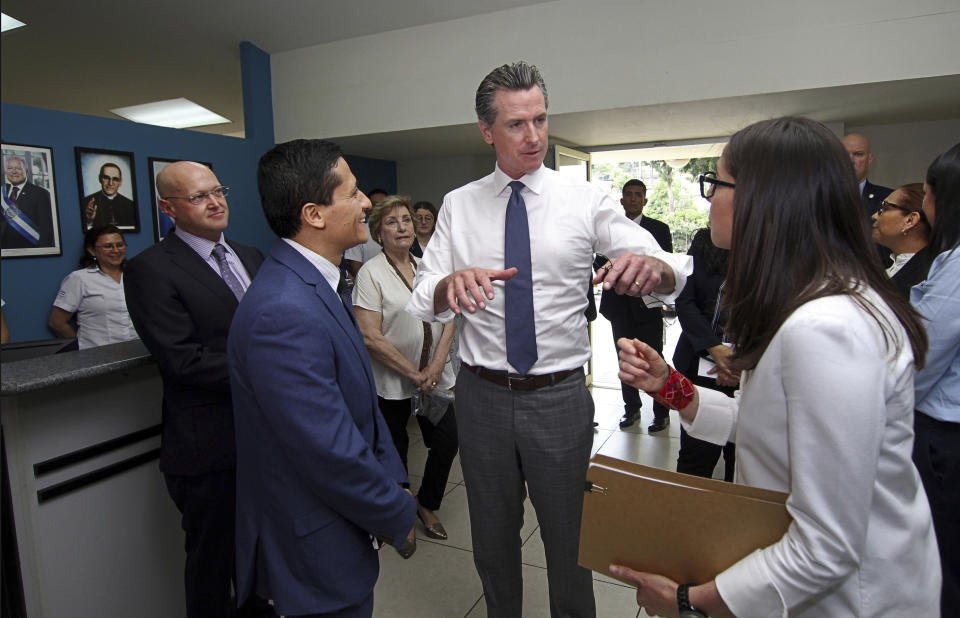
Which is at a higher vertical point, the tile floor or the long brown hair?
the long brown hair

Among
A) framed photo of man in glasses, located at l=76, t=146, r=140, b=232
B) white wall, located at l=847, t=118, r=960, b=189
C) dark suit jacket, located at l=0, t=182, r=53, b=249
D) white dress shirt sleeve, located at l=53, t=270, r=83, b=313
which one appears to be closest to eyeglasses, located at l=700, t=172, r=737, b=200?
white dress shirt sleeve, located at l=53, t=270, r=83, b=313

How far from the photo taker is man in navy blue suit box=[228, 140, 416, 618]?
130cm

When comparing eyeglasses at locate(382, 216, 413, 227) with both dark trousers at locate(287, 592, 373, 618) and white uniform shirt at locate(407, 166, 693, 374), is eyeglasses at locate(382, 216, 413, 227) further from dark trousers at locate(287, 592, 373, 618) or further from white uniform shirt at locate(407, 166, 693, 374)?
dark trousers at locate(287, 592, 373, 618)

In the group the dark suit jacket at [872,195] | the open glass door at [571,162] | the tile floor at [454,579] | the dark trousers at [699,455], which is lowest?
the tile floor at [454,579]

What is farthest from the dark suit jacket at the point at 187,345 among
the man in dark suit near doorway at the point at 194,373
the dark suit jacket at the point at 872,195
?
the dark suit jacket at the point at 872,195

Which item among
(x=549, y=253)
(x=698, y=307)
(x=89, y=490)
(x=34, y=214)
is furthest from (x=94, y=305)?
(x=698, y=307)

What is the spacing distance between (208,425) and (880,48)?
4297mm

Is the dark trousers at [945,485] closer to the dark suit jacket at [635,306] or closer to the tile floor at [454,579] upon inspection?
the tile floor at [454,579]

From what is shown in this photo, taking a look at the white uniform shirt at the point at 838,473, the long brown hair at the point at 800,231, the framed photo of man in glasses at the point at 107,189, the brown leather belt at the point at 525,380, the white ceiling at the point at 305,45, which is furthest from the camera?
the white ceiling at the point at 305,45

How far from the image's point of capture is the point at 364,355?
1.53 metres

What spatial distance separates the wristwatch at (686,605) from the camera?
3.39 ft

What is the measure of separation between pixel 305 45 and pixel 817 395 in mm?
5620

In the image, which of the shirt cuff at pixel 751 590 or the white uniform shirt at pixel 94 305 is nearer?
the shirt cuff at pixel 751 590

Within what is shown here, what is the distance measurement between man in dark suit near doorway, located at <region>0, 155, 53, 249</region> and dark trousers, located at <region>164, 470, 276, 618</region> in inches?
107
